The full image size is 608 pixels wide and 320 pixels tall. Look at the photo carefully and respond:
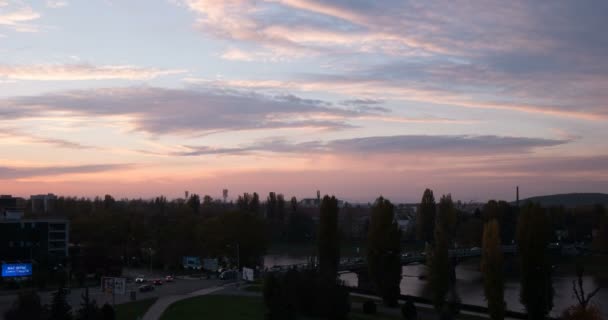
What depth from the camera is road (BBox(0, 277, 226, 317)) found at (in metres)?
39.5

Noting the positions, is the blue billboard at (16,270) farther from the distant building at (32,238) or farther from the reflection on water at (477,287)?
the reflection on water at (477,287)

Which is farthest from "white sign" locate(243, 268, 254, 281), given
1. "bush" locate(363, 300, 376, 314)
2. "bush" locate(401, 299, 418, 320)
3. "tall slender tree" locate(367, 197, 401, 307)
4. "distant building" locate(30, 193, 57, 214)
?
"distant building" locate(30, 193, 57, 214)

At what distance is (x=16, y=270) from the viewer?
166 feet

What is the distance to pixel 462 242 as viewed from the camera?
92812 millimetres

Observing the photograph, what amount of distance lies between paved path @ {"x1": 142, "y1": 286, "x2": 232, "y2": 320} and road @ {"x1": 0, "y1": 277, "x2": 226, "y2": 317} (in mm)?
938

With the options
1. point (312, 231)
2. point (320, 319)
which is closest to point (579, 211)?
point (312, 231)

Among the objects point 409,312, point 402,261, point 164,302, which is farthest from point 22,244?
point 409,312

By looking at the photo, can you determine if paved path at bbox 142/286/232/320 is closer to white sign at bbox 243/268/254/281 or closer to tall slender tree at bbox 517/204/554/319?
white sign at bbox 243/268/254/281

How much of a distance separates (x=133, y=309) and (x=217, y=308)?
4370 millimetres

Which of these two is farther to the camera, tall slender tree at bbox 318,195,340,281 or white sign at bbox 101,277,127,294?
tall slender tree at bbox 318,195,340,281

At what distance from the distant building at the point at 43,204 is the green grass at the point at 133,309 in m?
80.7

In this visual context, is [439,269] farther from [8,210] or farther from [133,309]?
[8,210]

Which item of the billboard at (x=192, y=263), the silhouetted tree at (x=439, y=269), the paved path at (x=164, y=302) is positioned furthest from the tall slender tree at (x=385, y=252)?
the billboard at (x=192, y=263)

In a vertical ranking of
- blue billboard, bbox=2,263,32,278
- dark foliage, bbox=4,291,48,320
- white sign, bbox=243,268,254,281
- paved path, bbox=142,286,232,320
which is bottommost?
paved path, bbox=142,286,232,320
